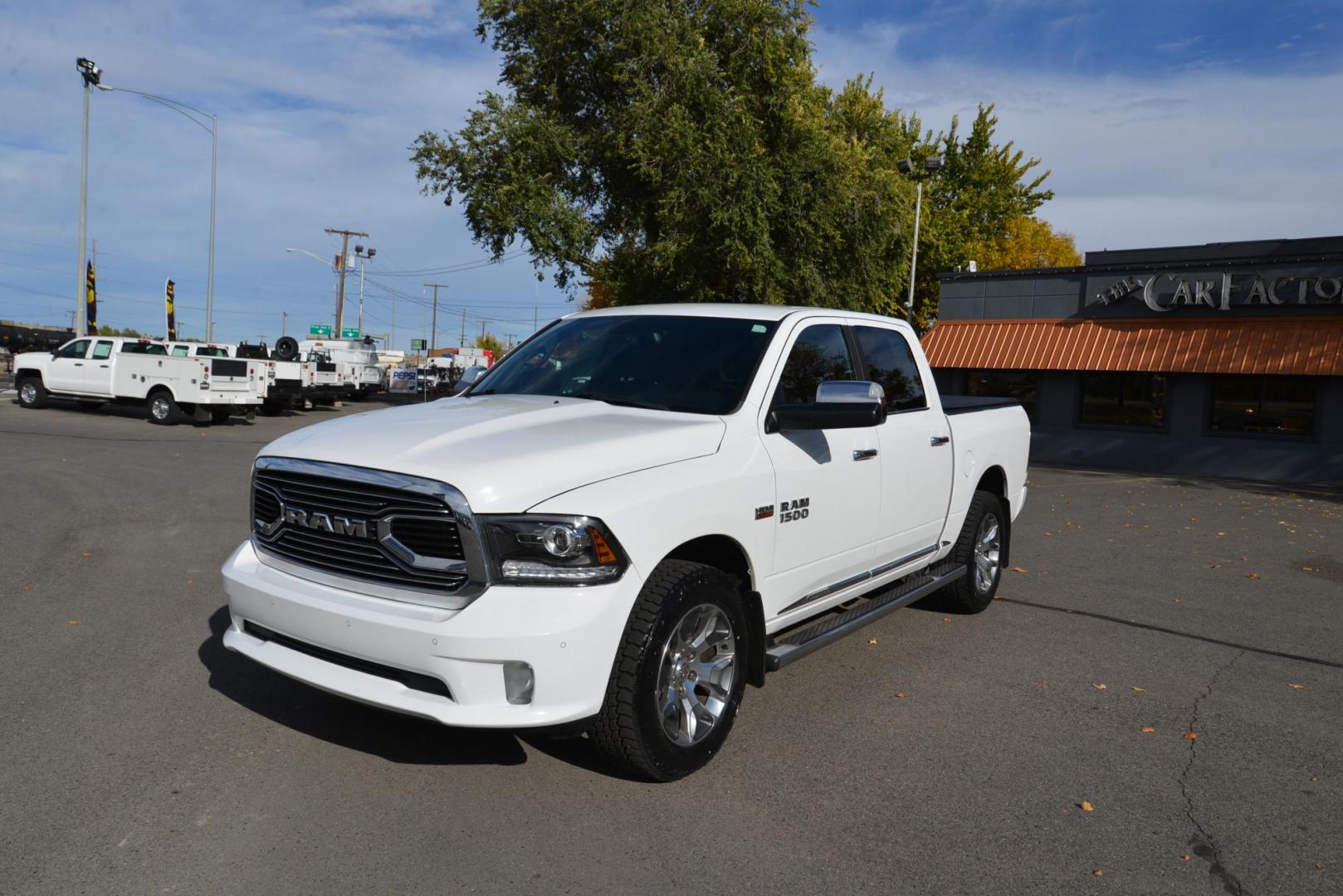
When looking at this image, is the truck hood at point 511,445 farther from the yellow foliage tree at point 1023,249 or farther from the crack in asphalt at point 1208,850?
the yellow foliage tree at point 1023,249

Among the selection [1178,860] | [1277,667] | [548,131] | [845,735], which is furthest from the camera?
[548,131]

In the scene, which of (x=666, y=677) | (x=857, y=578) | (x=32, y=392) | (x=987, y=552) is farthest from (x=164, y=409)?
(x=666, y=677)

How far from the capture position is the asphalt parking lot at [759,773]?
3.27 m

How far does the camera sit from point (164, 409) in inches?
853

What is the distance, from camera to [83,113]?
32406mm

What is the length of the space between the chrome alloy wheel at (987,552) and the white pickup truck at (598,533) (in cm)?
156

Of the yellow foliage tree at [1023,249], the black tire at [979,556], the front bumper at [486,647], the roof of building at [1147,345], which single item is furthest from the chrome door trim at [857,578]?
the yellow foliage tree at [1023,249]

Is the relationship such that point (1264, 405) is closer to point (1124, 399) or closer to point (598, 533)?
point (1124, 399)

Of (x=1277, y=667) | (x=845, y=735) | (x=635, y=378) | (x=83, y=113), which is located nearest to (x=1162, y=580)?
(x=1277, y=667)

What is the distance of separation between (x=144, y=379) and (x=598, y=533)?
21706 mm

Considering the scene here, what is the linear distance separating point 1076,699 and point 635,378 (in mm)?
2778

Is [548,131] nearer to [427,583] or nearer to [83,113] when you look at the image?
[83,113]

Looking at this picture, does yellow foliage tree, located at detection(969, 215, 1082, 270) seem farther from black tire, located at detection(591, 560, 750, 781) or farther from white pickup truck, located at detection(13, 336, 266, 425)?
black tire, located at detection(591, 560, 750, 781)

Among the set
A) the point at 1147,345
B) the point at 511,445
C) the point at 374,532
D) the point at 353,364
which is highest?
the point at 1147,345
